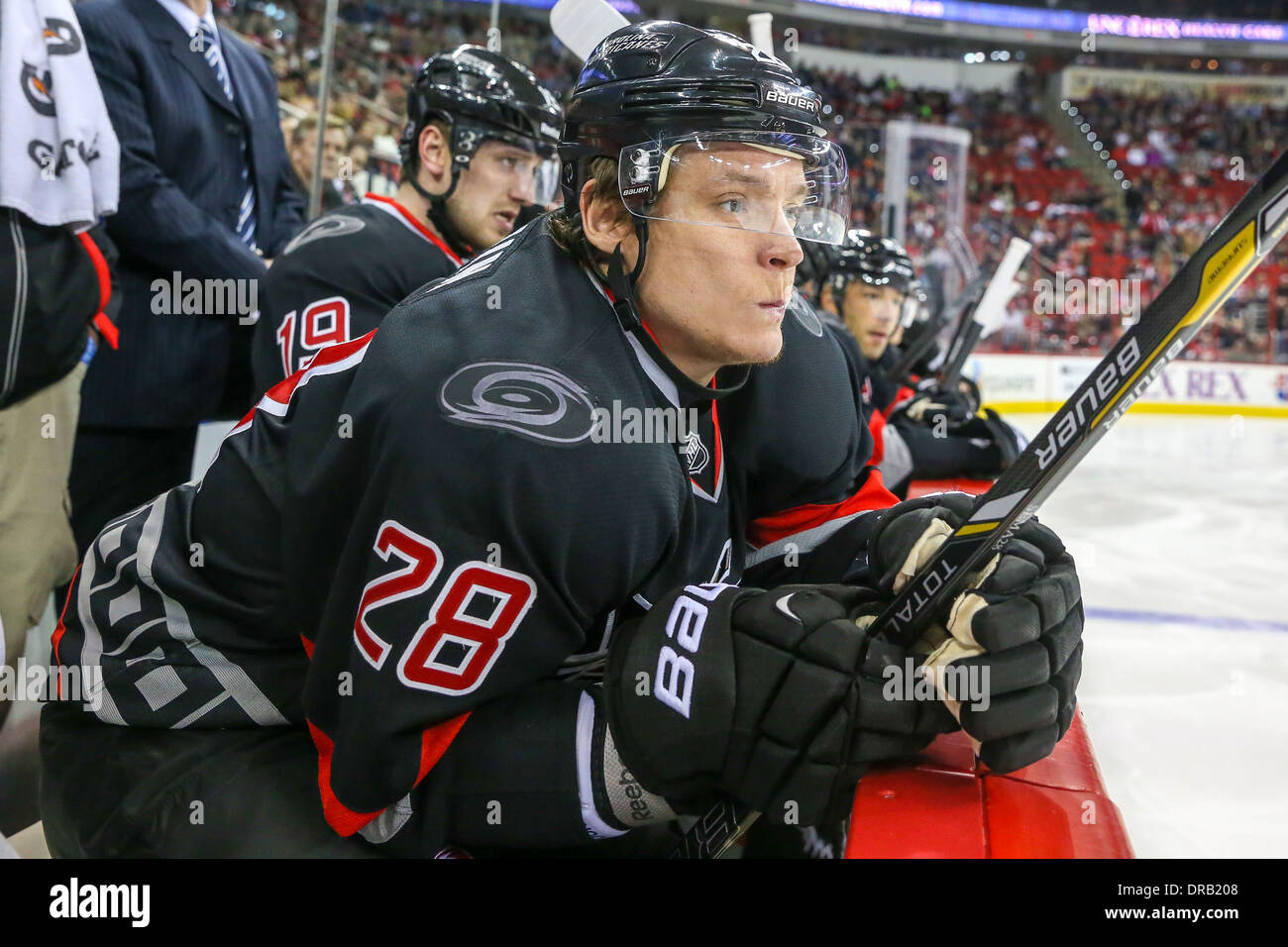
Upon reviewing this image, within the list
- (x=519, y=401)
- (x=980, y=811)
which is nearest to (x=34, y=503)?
(x=519, y=401)

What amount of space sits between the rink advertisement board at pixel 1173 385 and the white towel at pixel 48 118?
26.2 ft

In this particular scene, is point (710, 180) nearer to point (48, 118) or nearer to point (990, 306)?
point (48, 118)

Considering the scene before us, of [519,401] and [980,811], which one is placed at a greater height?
[519,401]

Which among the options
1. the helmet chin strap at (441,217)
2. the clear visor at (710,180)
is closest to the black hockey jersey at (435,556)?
the clear visor at (710,180)

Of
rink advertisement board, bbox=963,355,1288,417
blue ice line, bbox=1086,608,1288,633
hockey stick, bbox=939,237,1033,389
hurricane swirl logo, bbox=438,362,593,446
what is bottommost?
rink advertisement board, bbox=963,355,1288,417

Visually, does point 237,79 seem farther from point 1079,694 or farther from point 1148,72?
point 1148,72

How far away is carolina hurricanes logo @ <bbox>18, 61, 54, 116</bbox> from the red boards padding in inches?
56.6

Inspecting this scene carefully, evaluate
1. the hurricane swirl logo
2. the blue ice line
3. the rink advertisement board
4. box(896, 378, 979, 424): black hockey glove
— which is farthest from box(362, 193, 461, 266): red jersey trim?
the rink advertisement board

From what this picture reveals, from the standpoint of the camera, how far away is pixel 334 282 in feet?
6.18

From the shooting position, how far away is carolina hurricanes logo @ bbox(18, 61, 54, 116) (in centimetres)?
150

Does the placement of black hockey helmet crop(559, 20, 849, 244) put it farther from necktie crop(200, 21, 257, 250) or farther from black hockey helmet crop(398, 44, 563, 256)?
necktie crop(200, 21, 257, 250)

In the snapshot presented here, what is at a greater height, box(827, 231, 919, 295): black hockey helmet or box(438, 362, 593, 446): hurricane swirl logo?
box(438, 362, 593, 446): hurricane swirl logo

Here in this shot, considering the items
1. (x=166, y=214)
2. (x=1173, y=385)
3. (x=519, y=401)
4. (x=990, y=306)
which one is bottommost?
(x=1173, y=385)

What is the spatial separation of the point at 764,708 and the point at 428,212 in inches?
58.8
